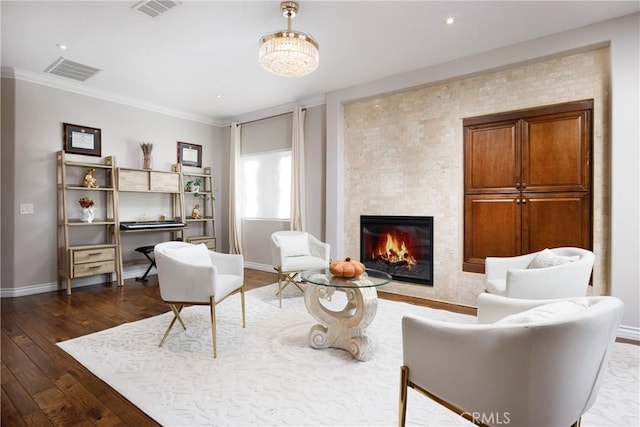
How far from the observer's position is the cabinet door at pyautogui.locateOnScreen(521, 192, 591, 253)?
3113 mm

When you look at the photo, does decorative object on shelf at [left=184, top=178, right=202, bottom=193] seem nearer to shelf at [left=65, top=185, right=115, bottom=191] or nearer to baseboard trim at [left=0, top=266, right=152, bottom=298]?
shelf at [left=65, top=185, right=115, bottom=191]

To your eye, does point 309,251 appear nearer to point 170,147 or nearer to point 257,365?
point 257,365

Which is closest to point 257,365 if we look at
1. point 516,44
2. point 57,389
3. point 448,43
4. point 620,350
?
point 57,389

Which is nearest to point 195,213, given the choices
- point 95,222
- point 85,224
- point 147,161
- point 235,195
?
point 235,195

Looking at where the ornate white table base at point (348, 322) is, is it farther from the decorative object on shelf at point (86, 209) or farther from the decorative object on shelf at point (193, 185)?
the decorative object on shelf at point (193, 185)

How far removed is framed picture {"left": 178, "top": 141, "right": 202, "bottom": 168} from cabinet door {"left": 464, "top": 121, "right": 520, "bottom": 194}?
4688mm

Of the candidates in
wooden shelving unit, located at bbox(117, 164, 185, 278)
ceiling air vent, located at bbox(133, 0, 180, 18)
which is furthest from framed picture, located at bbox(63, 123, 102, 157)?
ceiling air vent, located at bbox(133, 0, 180, 18)

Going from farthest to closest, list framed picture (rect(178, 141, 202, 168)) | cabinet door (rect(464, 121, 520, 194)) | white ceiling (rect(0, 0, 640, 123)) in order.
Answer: framed picture (rect(178, 141, 202, 168))
cabinet door (rect(464, 121, 520, 194))
white ceiling (rect(0, 0, 640, 123))

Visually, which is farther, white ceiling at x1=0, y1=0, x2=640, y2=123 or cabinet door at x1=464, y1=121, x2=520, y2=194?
cabinet door at x1=464, y1=121, x2=520, y2=194

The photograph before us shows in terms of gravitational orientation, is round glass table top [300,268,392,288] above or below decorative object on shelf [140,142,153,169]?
below

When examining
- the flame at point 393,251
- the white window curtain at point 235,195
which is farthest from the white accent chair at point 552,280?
the white window curtain at point 235,195

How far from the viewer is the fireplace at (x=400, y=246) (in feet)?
13.3

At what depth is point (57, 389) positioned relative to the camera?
1996mm

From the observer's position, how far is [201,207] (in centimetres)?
615
